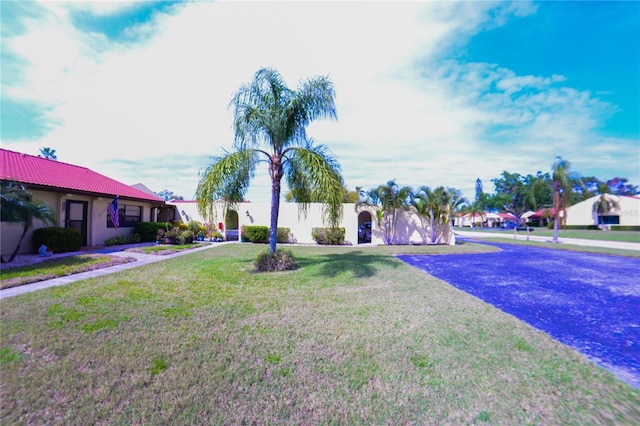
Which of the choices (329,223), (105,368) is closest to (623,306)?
(329,223)

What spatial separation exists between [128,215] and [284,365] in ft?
62.1

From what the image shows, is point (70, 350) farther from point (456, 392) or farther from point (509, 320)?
point (509, 320)

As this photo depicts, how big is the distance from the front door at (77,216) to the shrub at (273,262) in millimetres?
11061

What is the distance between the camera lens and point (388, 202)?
18.8m

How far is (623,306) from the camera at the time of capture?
19.4ft

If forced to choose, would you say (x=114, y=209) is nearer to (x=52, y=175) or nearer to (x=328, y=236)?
(x=52, y=175)

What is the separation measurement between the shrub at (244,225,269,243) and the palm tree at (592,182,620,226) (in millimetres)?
48055

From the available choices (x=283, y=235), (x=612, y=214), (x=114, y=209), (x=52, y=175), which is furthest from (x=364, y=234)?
(x=612, y=214)

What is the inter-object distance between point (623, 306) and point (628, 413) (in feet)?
16.8

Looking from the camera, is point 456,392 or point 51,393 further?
point 456,392

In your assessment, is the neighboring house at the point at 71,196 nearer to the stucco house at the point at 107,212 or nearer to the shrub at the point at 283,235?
the stucco house at the point at 107,212

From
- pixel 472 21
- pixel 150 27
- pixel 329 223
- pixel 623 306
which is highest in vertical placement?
pixel 472 21

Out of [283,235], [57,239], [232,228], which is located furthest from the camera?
[232,228]

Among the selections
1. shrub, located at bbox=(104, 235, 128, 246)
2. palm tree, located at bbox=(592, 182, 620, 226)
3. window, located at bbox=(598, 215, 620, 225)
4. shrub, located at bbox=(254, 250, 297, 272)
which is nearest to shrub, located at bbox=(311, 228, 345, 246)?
shrub, located at bbox=(254, 250, 297, 272)
